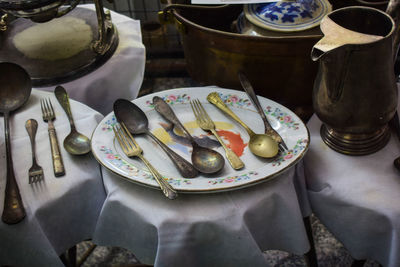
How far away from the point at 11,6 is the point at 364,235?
657mm

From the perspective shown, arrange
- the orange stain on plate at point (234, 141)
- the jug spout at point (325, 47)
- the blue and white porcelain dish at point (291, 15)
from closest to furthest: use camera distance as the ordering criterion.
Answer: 1. the jug spout at point (325, 47)
2. the orange stain on plate at point (234, 141)
3. the blue and white porcelain dish at point (291, 15)

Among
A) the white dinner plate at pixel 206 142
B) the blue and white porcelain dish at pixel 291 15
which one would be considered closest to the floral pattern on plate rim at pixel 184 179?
the white dinner plate at pixel 206 142

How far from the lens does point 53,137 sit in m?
0.65

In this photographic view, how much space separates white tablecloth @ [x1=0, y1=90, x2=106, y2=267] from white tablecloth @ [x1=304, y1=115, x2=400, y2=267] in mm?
326

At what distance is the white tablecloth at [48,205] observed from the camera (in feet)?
1.81

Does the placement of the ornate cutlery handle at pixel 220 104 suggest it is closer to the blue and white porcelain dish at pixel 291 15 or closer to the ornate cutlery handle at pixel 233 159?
the ornate cutlery handle at pixel 233 159

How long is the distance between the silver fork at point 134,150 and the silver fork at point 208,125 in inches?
4.0

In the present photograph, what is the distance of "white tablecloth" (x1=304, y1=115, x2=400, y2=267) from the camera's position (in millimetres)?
547

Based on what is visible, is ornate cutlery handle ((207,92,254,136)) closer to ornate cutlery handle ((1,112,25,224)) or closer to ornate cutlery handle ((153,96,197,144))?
ornate cutlery handle ((153,96,197,144))

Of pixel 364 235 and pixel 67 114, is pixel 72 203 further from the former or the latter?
pixel 364 235

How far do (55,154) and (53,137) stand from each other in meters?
0.04

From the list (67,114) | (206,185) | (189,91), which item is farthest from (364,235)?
(67,114)

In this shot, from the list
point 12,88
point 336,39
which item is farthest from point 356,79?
point 12,88

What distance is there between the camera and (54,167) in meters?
0.60
